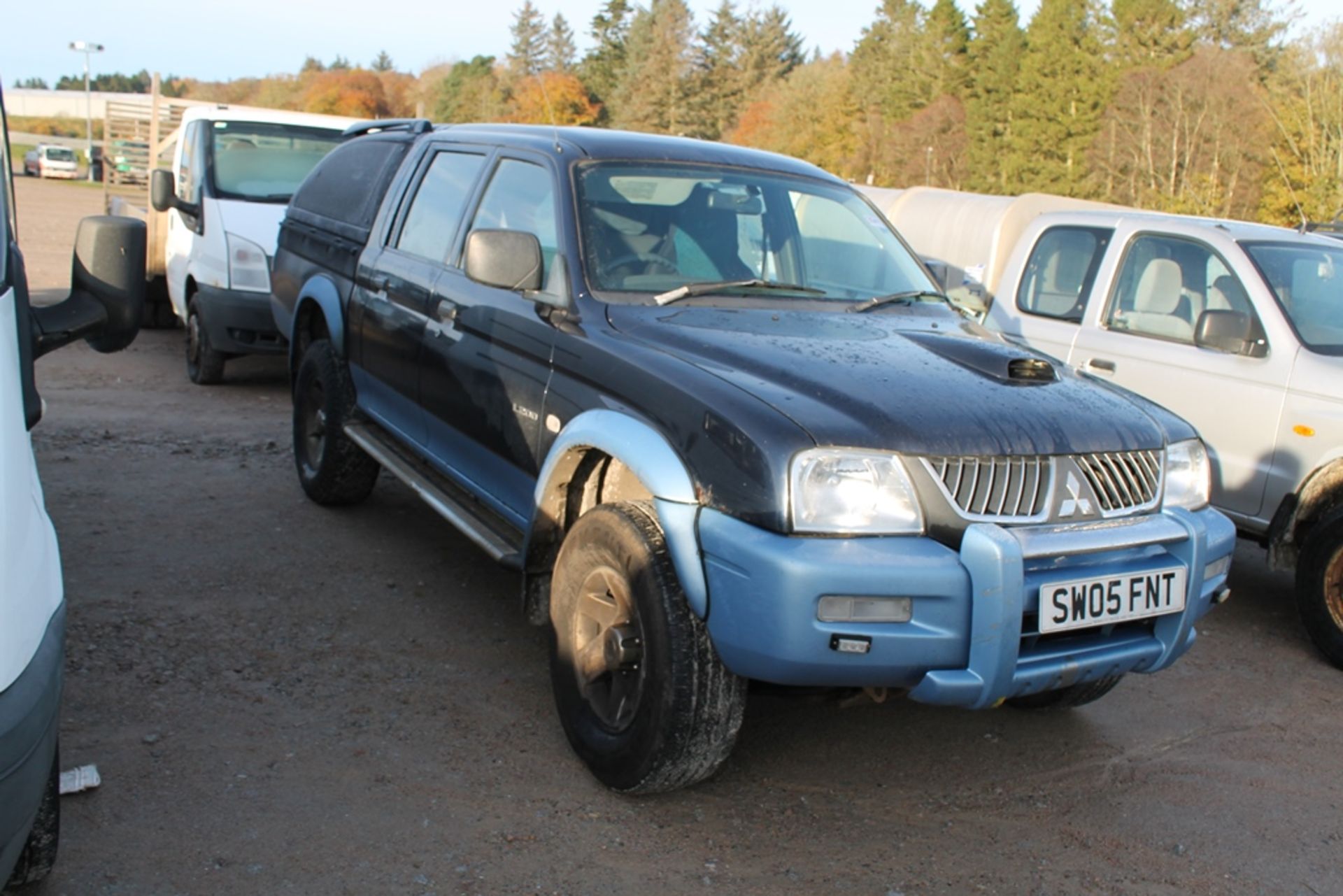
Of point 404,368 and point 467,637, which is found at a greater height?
point 404,368

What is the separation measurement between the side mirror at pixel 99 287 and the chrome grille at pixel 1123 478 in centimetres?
258

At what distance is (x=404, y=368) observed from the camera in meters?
5.40

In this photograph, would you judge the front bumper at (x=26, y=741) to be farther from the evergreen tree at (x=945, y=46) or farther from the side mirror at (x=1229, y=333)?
the evergreen tree at (x=945, y=46)

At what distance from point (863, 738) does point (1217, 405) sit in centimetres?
279

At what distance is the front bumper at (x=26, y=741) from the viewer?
90.7 inches

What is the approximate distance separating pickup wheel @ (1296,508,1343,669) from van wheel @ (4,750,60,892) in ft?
15.9

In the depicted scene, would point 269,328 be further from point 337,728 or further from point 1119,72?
point 1119,72

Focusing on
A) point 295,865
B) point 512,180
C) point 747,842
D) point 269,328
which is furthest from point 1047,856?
point 269,328

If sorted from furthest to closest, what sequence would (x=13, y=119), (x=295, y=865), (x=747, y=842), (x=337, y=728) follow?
(x=13, y=119) < (x=337, y=728) < (x=747, y=842) < (x=295, y=865)

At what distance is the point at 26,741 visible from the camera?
2.35 metres

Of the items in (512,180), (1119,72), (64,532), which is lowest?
(64,532)

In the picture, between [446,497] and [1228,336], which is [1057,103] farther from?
[446,497]

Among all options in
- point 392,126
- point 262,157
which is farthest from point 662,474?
point 262,157

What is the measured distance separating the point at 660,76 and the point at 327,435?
7137 cm
